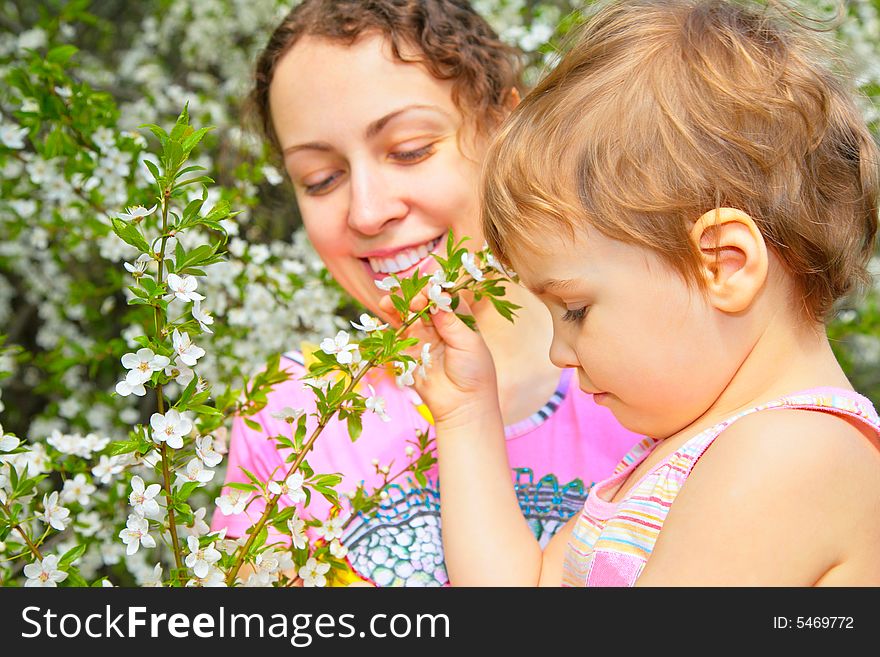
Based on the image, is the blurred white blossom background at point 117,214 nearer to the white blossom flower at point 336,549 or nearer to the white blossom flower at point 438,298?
the white blossom flower at point 336,549

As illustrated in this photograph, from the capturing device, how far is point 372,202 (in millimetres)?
1697

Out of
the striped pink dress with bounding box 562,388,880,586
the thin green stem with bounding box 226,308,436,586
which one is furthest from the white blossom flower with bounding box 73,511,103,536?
the striped pink dress with bounding box 562,388,880,586

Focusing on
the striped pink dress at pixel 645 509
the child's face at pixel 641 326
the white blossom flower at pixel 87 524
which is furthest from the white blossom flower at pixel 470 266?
the white blossom flower at pixel 87 524

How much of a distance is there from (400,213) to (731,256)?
669mm

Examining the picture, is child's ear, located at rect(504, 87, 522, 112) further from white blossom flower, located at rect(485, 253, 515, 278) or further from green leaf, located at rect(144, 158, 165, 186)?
green leaf, located at rect(144, 158, 165, 186)

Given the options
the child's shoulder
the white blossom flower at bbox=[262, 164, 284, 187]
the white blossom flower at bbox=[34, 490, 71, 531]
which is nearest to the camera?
the child's shoulder

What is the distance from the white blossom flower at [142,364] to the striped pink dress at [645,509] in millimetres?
605

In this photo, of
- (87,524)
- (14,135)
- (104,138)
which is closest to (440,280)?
(87,524)

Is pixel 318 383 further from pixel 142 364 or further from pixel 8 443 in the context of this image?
pixel 8 443

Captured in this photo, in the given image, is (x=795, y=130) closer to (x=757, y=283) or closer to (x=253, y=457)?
(x=757, y=283)

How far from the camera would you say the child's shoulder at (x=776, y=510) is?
107 cm

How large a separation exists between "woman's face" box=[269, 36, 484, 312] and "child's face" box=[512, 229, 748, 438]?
0.46m

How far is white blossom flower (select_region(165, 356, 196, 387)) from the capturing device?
1200 millimetres
